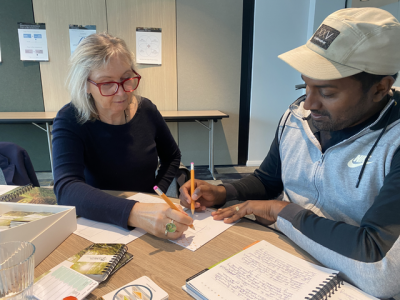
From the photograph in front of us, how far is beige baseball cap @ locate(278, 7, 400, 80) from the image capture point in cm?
76

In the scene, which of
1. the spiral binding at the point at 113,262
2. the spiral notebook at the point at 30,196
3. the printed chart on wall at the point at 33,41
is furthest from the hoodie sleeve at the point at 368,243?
the printed chart on wall at the point at 33,41

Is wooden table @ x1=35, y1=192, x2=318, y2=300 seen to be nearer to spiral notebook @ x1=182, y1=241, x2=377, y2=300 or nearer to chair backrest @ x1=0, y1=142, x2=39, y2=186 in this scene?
spiral notebook @ x1=182, y1=241, x2=377, y2=300

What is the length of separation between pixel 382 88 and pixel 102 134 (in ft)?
3.69

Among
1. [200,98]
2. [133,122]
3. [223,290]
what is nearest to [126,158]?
[133,122]

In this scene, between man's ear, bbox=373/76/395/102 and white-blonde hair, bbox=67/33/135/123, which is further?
white-blonde hair, bbox=67/33/135/123

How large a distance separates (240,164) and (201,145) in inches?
26.4

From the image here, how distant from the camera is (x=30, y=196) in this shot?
105cm

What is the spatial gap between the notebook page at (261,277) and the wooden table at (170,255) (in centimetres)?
4

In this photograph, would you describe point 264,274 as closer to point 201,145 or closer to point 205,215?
point 205,215

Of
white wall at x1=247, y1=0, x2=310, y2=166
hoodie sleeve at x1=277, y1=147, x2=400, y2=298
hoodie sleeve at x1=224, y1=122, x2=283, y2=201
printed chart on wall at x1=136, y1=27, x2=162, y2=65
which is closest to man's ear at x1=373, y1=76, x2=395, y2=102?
hoodie sleeve at x1=277, y1=147, x2=400, y2=298

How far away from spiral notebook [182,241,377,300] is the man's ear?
545 millimetres

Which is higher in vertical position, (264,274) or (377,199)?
(377,199)

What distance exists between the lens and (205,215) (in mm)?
1006

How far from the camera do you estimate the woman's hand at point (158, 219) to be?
83 centimetres
